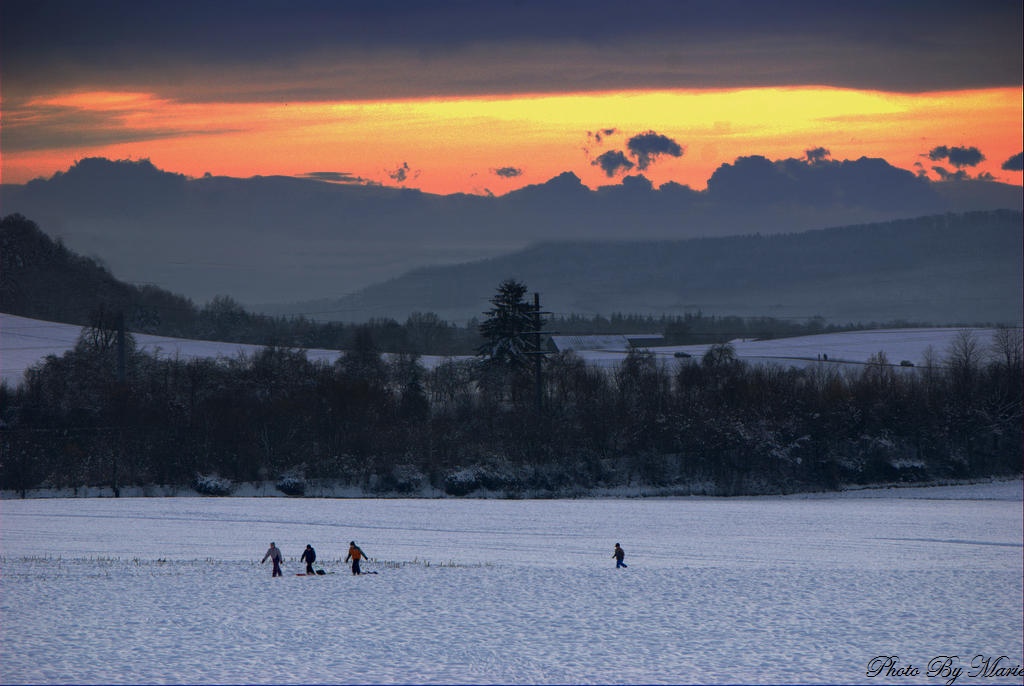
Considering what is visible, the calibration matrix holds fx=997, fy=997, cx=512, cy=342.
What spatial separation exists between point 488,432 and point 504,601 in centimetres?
4880

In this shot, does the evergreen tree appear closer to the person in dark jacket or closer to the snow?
the snow

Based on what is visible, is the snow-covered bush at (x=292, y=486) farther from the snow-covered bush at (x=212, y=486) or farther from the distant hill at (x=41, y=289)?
the distant hill at (x=41, y=289)

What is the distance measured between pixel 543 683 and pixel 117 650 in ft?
35.5

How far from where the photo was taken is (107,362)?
95.8 m

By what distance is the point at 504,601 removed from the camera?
104 ft

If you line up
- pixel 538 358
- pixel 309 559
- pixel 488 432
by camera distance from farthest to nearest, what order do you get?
pixel 538 358 < pixel 488 432 < pixel 309 559

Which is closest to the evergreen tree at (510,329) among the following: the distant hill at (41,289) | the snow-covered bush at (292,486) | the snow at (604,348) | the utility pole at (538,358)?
the utility pole at (538,358)

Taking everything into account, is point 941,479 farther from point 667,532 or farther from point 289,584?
point 289,584

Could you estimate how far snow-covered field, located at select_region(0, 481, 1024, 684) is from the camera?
2477 centimetres

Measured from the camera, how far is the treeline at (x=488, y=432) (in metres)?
72.7

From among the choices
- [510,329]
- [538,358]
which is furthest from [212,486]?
[510,329]

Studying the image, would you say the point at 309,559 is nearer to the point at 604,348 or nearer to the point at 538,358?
the point at 538,358

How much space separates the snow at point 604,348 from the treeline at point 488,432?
92.5 ft

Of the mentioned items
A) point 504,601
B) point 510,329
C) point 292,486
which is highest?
point 510,329
